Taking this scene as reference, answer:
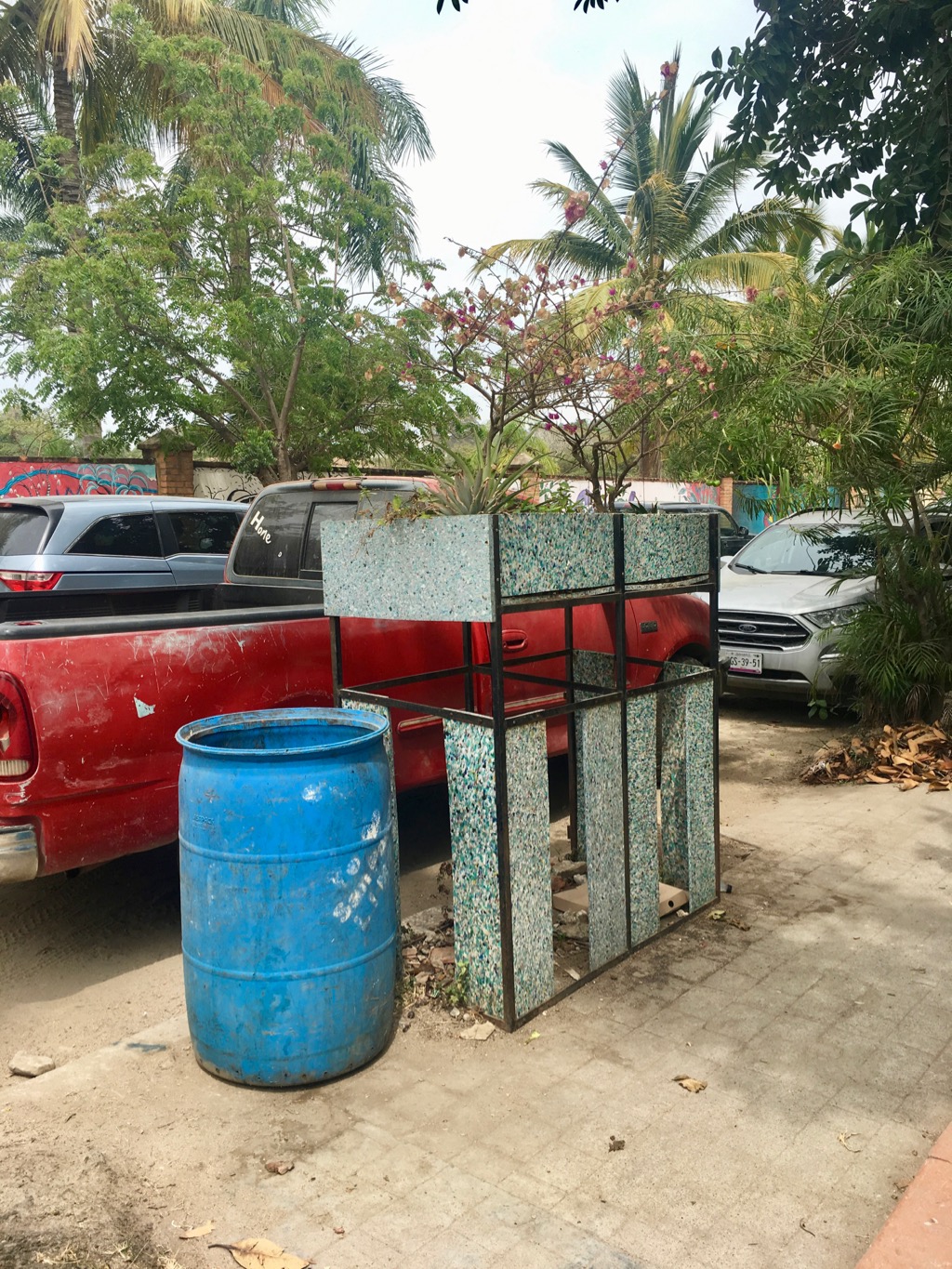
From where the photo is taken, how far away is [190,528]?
32.0 ft

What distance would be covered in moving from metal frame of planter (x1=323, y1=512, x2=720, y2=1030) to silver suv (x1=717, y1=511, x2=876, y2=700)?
141 inches

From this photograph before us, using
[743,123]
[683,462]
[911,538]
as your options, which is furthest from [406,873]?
[743,123]

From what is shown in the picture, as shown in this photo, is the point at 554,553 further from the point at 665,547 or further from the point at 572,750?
the point at 572,750

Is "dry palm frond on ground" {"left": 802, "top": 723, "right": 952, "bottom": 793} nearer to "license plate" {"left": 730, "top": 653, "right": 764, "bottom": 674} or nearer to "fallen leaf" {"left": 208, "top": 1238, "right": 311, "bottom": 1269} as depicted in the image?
"license plate" {"left": 730, "top": 653, "right": 764, "bottom": 674}

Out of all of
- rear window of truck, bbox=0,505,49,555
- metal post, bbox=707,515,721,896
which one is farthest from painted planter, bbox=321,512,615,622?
rear window of truck, bbox=0,505,49,555

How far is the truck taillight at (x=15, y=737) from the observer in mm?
3693

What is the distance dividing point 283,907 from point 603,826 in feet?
4.33

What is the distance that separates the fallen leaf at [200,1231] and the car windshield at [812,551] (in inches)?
242

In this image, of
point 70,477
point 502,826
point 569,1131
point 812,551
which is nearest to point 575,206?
point 502,826

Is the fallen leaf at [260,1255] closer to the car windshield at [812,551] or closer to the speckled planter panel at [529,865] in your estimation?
the speckled planter panel at [529,865]

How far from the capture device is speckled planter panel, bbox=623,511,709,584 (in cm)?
399

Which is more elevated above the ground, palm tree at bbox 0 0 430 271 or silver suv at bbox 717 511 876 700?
palm tree at bbox 0 0 430 271

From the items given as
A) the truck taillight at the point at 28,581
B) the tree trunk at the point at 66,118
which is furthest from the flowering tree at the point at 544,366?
the tree trunk at the point at 66,118

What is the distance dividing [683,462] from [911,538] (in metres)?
1.63
